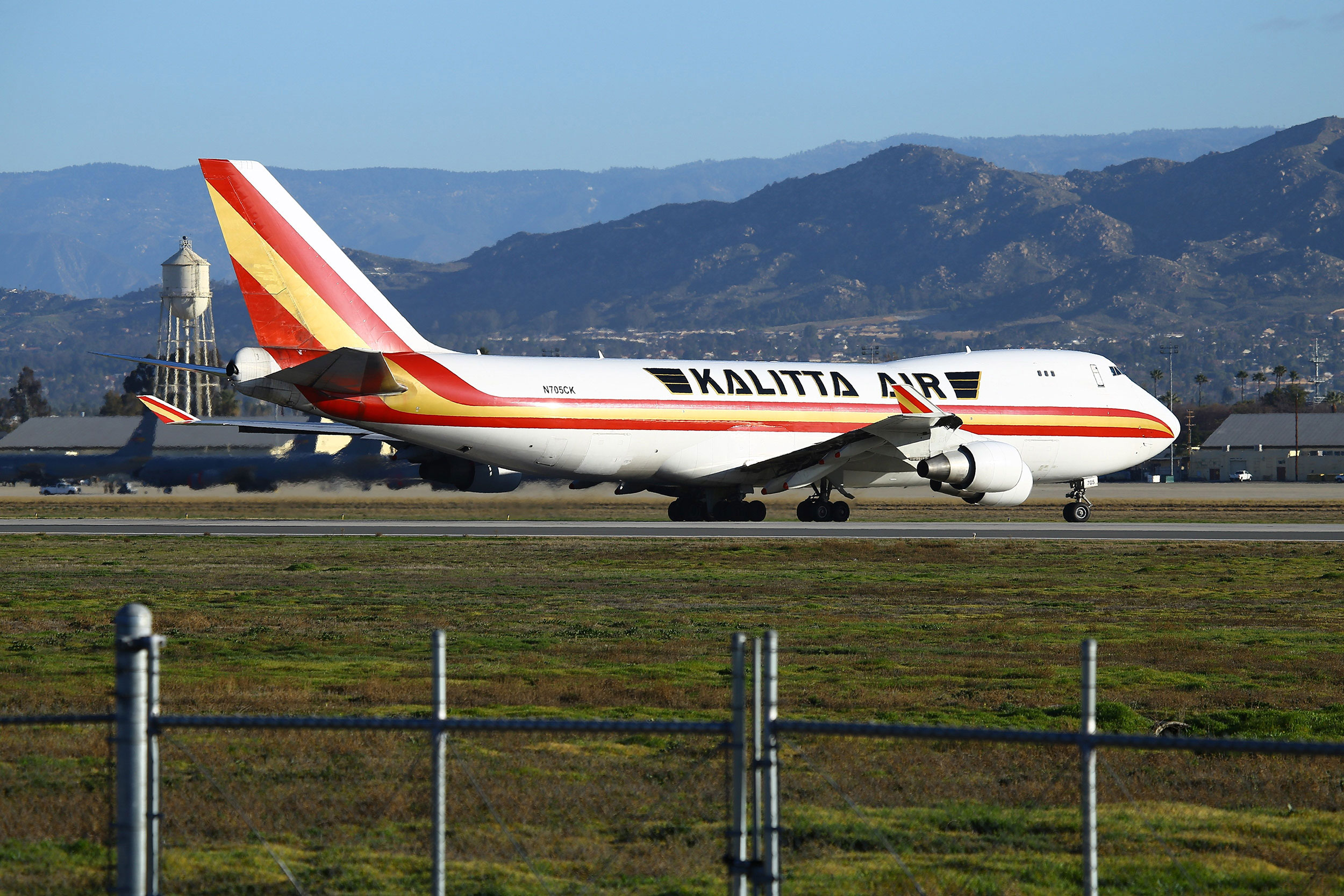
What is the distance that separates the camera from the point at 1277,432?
144375mm

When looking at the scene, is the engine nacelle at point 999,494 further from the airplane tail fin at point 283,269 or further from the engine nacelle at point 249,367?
the engine nacelle at point 249,367

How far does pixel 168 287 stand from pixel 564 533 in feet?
421

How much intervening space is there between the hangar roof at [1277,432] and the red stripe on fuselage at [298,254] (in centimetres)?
12425

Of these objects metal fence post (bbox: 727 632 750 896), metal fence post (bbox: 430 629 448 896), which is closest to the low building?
metal fence post (bbox: 430 629 448 896)

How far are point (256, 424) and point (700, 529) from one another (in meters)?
14.1

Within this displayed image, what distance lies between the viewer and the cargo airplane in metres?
33.9

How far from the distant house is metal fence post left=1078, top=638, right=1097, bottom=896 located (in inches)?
5366

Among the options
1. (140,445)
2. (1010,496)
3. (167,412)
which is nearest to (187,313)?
(140,445)

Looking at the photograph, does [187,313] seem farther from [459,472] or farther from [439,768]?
[439,768]

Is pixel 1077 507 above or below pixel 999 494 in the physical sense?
below

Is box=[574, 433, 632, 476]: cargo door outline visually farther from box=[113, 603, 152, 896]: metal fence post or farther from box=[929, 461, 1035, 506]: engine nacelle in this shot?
box=[113, 603, 152, 896]: metal fence post

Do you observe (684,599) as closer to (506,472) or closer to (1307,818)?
(1307,818)

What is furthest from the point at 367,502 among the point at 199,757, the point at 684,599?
the point at 199,757

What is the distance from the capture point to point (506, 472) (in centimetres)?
4388
